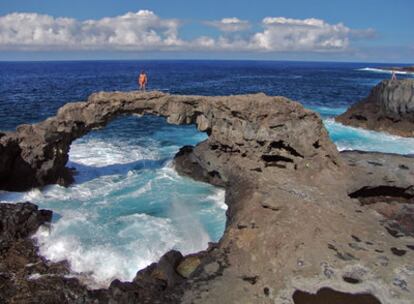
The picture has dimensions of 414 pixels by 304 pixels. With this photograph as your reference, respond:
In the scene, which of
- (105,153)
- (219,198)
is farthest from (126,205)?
(105,153)

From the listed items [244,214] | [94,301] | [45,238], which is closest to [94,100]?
[45,238]

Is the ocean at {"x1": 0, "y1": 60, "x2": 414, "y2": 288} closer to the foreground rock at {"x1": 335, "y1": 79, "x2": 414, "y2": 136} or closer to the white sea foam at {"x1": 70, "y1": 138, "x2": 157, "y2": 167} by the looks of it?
the white sea foam at {"x1": 70, "y1": 138, "x2": 157, "y2": 167}

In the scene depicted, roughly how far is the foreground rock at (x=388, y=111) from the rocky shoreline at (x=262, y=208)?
79.6ft

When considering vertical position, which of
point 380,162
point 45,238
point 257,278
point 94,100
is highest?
point 94,100

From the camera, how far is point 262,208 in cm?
1970

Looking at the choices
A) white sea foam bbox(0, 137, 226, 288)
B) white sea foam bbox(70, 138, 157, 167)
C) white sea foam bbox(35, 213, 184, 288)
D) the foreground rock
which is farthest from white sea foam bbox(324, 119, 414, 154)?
white sea foam bbox(35, 213, 184, 288)

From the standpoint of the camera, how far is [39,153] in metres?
27.2

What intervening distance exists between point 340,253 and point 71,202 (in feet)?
53.3

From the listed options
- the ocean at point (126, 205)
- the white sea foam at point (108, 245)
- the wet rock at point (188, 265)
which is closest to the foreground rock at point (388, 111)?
the ocean at point (126, 205)

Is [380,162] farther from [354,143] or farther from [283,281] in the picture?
[354,143]

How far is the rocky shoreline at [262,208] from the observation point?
15133 millimetres

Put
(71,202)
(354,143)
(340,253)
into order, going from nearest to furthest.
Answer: (340,253) → (71,202) → (354,143)

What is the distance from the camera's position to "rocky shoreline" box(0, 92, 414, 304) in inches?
596

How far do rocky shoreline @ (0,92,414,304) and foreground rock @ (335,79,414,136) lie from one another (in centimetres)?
2425
